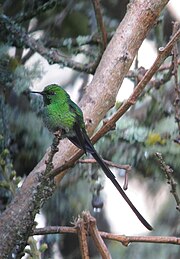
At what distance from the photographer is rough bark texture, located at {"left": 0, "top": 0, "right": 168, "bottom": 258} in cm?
108

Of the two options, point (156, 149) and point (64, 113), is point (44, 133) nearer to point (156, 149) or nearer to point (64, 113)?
point (156, 149)

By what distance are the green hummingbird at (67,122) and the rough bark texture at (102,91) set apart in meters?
0.12

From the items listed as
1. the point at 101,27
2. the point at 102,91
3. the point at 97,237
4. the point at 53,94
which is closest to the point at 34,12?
the point at 101,27

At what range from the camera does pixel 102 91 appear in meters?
1.22

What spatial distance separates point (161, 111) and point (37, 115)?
12.8 inches

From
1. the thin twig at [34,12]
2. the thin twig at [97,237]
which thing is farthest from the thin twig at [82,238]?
the thin twig at [34,12]

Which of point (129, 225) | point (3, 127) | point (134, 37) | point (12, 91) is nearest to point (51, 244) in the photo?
point (129, 225)

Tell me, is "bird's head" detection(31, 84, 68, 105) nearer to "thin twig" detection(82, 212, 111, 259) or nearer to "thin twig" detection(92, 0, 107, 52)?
"thin twig" detection(82, 212, 111, 259)

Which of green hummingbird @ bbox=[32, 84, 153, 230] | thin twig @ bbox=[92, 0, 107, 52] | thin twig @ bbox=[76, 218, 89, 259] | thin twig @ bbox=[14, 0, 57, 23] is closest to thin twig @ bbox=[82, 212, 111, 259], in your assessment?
thin twig @ bbox=[76, 218, 89, 259]

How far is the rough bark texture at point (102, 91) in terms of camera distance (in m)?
1.08

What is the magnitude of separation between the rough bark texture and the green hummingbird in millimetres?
117

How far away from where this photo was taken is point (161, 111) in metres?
1.66

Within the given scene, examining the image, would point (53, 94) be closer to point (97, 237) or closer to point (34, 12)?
point (97, 237)

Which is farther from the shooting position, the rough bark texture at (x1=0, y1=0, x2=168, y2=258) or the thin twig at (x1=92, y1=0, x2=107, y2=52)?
the thin twig at (x1=92, y1=0, x2=107, y2=52)
